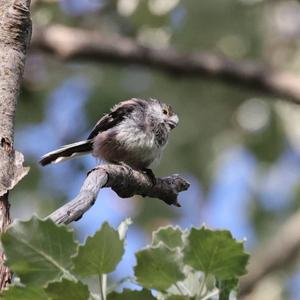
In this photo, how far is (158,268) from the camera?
1.53 metres

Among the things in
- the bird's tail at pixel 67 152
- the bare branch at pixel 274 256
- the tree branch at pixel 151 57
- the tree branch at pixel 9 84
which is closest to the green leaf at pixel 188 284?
the tree branch at pixel 9 84

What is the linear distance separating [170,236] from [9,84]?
2.03ft

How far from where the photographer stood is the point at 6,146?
1.92 meters

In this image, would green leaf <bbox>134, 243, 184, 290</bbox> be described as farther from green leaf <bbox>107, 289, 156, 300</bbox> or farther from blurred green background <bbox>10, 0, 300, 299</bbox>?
blurred green background <bbox>10, 0, 300, 299</bbox>

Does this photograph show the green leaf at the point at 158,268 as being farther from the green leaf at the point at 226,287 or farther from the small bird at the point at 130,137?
the small bird at the point at 130,137

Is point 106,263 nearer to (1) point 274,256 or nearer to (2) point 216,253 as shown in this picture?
(2) point 216,253

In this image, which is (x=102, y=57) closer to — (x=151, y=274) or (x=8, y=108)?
(x=8, y=108)

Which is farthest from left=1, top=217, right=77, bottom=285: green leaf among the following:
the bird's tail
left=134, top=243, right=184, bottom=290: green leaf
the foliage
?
the bird's tail

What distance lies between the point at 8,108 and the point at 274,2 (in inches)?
231

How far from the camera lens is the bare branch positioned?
6.11 meters

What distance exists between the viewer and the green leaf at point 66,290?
4.84 feet

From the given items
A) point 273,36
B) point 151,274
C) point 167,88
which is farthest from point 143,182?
point 273,36

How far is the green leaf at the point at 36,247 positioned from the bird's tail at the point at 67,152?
5.44ft

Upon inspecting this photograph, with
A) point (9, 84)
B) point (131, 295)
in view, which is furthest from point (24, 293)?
point (9, 84)
